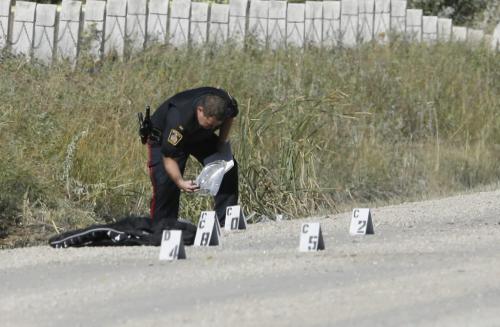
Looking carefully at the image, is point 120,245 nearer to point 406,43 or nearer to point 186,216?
point 186,216

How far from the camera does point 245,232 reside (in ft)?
Result: 36.0

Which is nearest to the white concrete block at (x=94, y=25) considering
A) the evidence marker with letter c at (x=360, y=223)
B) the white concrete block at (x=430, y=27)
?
the white concrete block at (x=430, y=27)

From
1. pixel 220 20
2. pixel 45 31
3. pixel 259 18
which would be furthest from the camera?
pixel 259 18

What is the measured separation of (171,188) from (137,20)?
807 cm

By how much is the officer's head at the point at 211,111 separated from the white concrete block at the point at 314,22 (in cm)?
935

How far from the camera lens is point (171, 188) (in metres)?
11.1

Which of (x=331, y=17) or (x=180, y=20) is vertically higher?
(x=331, y=17)

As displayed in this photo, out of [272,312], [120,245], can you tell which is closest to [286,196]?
[120,245]

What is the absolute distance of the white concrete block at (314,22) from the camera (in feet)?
65.4

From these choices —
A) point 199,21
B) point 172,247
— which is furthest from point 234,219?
point 199,21

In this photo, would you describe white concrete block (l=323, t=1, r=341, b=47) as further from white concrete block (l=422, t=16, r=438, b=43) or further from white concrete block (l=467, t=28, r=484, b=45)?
white concrete block (l=467, t=28, r=484, b=45)

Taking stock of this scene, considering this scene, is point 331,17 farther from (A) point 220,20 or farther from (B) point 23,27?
(B) point 23,27

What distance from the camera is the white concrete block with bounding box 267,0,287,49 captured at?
64.5 feet

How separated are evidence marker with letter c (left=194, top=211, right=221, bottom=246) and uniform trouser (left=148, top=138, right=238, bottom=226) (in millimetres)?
1161
